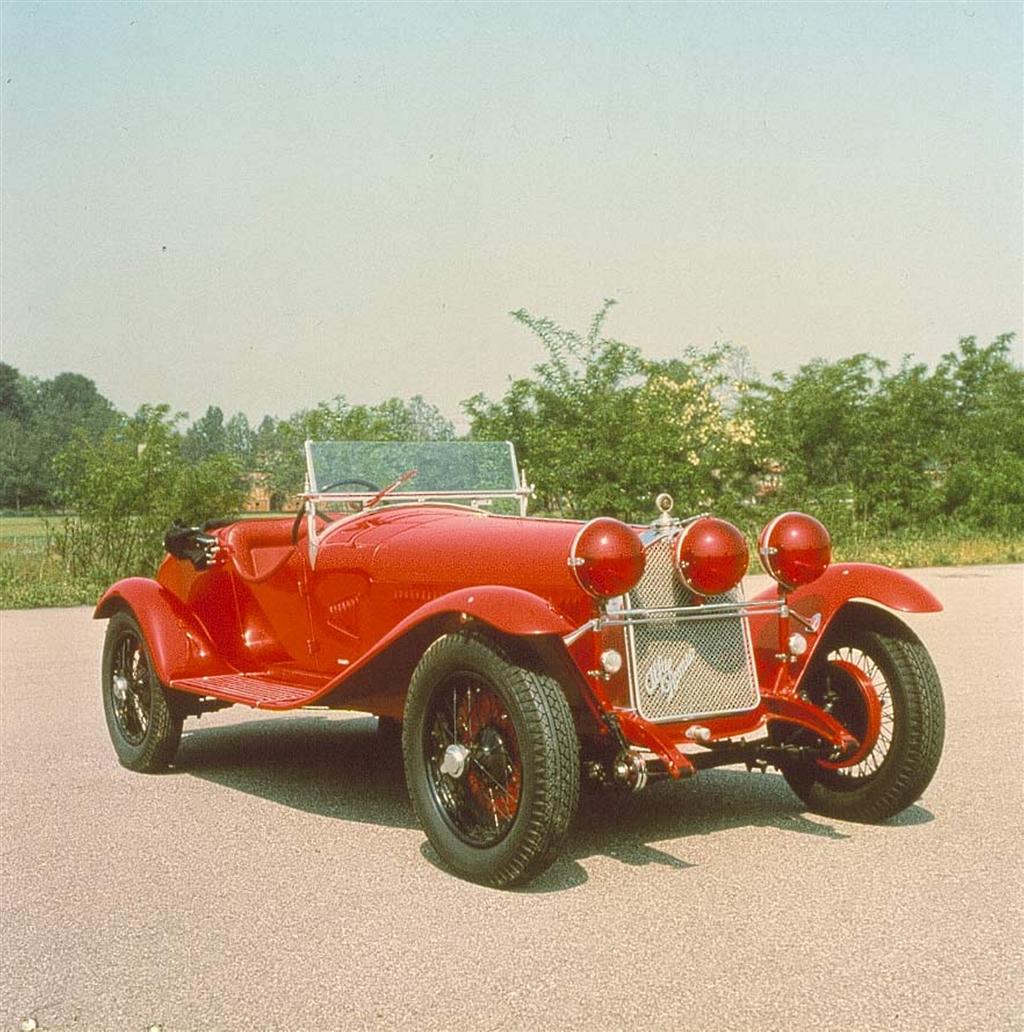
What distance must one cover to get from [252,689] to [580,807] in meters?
1.50

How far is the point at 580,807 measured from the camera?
5.19 metres

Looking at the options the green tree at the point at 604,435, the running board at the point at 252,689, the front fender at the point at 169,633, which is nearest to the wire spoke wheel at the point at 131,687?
the front fender at the point at 169,633

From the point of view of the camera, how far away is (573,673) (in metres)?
4.29

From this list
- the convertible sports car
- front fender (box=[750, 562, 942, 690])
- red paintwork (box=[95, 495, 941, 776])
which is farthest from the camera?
front fender (box=[750, 562, 942, 690])

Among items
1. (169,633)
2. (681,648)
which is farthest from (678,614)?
(169,633)

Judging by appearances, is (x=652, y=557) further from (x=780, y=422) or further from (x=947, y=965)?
(x=780, y=422)

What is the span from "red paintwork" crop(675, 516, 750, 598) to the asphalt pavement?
36.2 inches

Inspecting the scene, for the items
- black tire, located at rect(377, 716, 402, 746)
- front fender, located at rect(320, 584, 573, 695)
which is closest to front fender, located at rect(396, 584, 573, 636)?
front fender, located at rect(320, 584, 573, 695)

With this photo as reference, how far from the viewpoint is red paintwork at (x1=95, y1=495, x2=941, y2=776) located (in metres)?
4.29

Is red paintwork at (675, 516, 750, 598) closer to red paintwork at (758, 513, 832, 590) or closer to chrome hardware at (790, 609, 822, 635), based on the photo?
red paintwork at (758, 513, 832, 590)

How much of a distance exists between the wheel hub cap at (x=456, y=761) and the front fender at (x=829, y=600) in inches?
51.2

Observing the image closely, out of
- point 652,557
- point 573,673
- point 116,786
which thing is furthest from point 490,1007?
point 116,786

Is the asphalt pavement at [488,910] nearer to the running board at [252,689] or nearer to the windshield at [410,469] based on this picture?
the running board at [252,689]

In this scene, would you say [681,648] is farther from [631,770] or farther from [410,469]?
[410,469]
